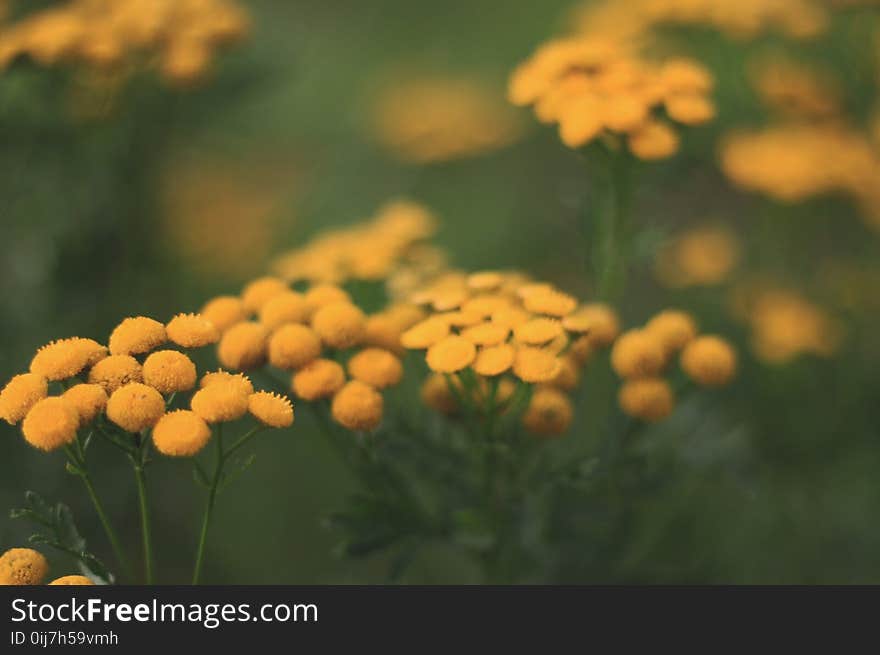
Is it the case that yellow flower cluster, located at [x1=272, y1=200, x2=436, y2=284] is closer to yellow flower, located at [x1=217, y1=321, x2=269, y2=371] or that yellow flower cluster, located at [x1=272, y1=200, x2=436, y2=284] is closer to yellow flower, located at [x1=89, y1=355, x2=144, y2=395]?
yellow flower, located at [x1=217, y1=321, x2=269, y2=371]

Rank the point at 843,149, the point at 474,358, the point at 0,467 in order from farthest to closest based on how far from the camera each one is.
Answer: the point at 843,149, the point at 0,467, the point at 474,358

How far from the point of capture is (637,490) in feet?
7.39

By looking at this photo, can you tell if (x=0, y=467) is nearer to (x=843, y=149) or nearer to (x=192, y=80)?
(x=192, y=80)

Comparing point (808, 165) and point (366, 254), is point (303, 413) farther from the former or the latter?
point (808, 165)

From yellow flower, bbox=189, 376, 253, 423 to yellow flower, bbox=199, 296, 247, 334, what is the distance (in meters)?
0.31

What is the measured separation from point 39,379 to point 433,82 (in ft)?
13.9

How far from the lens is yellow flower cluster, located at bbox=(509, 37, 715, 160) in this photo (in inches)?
86.7

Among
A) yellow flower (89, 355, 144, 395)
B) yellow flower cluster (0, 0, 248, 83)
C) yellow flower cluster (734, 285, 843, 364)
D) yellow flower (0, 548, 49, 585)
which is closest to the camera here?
yellow flower (0, 548, 49, 585)

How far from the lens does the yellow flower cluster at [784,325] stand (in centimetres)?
327

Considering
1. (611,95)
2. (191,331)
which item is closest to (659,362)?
(611,95)

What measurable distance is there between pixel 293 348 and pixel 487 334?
412 millimetres

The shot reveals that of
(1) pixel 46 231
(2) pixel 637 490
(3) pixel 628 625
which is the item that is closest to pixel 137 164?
(1) pixel 46 231

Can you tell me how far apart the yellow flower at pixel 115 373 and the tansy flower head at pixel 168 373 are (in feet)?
0.07

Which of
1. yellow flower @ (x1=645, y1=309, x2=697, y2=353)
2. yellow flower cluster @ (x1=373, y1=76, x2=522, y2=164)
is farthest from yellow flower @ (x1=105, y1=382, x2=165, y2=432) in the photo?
yellow flower cluster @ (x1=373, y1=76, x2=522, y2=164)
